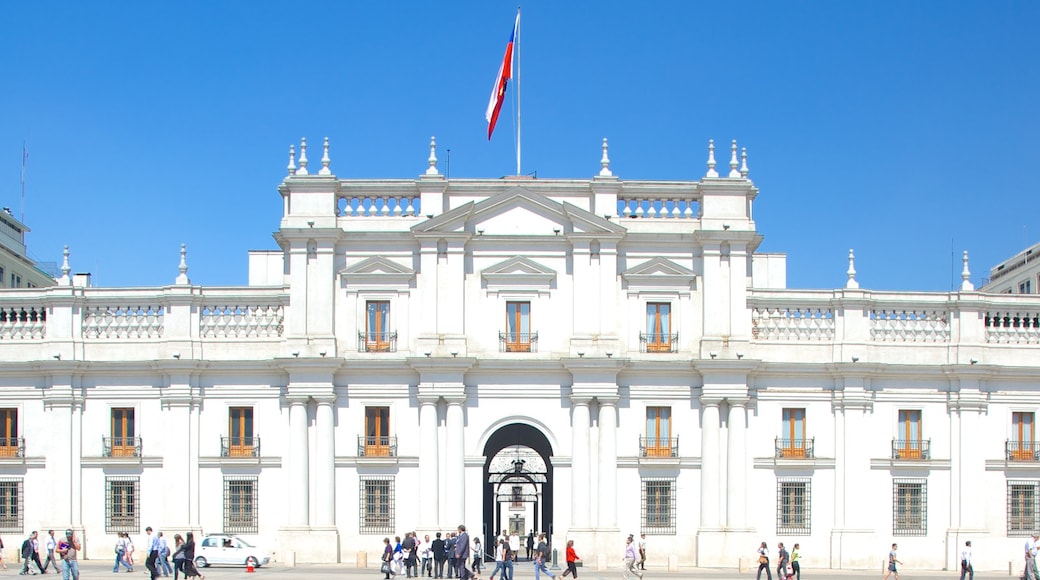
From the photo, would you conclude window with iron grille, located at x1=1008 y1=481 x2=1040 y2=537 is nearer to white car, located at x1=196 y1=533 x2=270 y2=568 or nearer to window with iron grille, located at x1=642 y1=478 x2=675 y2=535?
window with iron grille, located at x1=642 y1=478 x2=675 y2=535

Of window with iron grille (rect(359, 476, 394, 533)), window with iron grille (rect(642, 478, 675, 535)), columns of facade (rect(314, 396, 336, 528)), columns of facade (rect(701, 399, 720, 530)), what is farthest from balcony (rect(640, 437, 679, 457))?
columns of facade (rect(314, 396, 336, 528))

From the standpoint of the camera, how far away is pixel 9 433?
5050 centimetres

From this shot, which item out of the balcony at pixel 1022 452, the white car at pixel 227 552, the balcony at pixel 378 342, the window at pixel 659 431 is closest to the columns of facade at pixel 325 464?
the balcony at pixel 378 342

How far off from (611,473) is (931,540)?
12861mm

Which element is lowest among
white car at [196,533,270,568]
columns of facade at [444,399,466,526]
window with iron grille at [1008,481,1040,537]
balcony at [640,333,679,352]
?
white car at [196,533,270,568]

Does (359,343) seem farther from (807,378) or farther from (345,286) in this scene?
(807,378)

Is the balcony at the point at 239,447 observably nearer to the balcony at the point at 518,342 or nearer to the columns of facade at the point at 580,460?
the balcony at the point at 518,342

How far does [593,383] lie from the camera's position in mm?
49562

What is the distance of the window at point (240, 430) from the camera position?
49969mm

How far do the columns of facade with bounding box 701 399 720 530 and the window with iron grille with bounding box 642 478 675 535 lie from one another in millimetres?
1224

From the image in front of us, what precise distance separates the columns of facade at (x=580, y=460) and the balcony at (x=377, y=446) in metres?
6.99

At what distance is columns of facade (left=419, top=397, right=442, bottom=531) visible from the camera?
4891 centimetres

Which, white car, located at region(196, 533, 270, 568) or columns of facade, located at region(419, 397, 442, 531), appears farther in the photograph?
columns of facade, located at region(419, 397, 442, 531)

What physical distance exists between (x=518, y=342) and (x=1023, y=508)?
68.7 feet
